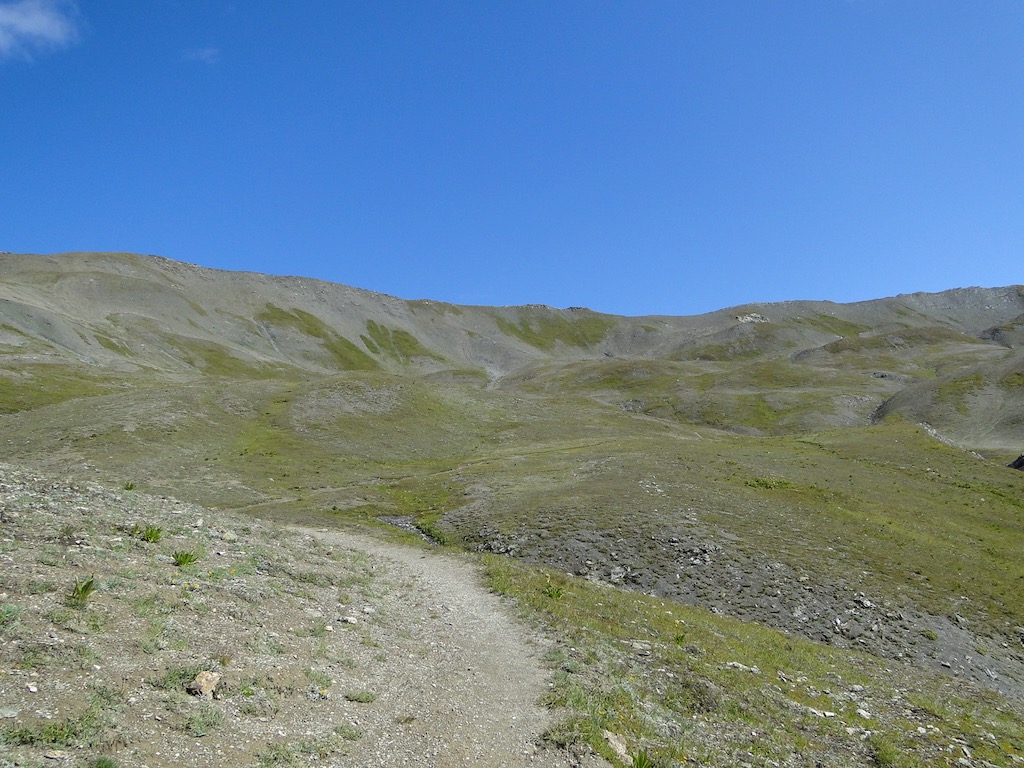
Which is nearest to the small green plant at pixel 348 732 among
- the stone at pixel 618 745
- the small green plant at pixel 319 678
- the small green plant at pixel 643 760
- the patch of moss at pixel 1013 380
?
the small green plant at pixel 319 678

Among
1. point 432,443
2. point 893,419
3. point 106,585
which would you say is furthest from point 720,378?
point 106,585

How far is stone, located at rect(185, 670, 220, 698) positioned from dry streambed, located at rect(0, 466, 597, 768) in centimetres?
3

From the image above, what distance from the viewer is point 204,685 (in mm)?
12211

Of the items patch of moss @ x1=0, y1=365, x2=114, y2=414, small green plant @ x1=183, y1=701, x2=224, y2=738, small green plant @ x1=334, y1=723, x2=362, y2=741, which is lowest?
small green plant @ x1=334, y1=723, x2=362, y2=741

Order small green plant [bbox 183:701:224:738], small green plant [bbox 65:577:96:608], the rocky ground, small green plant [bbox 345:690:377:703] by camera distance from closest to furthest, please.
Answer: small green plant [bbox 183:701:224:738], small green plant [bbox 345:690:377:703], small green plant [bbox 65:577:96:608], the rocky ground

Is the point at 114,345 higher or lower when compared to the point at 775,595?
higher

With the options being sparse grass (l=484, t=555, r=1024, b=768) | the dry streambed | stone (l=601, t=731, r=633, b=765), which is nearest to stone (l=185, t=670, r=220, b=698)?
the dry streambed

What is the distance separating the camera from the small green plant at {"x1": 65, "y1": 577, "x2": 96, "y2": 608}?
45.5ft

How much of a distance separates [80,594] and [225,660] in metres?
3.96

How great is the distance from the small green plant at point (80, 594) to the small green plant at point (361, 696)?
6633 millimetres

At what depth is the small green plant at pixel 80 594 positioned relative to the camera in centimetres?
1388

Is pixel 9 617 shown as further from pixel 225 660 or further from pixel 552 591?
pixel 552 591

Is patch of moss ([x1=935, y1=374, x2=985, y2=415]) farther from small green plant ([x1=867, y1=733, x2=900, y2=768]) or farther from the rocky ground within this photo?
small green plant ([x1=867, y1=733, x2=900, y2=768])

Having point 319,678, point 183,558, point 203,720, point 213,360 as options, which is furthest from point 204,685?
point 213,360
